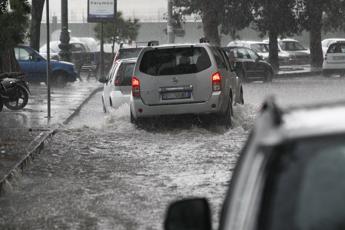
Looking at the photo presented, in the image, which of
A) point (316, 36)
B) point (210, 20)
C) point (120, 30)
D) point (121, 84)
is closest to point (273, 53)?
point (316, 36)

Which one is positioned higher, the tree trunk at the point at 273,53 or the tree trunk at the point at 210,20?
the tree trunk at the point at 210,20

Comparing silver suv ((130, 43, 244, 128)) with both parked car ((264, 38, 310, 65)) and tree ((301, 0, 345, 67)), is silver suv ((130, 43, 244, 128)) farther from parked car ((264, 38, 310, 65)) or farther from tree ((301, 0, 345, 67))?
parked car ((264, 38, 310, 65))

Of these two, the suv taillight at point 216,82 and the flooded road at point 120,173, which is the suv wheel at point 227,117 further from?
the suv taillight at point 216,82

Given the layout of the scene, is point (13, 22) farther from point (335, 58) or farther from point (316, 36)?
point (316, 36)

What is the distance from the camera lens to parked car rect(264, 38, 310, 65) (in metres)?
54.2

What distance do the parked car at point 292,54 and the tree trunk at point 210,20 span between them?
33.8 ft

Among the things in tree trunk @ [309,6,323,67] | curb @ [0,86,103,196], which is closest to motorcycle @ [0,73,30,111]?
curb @ [0,86,103,196]

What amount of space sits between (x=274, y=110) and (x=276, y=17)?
41085 mm

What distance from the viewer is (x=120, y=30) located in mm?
51000

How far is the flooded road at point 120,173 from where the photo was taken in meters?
9.47

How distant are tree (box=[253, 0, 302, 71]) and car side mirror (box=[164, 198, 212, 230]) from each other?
40.5m

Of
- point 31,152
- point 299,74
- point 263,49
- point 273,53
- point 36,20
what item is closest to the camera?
point 31,152

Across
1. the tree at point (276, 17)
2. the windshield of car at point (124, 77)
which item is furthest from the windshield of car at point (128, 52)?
the tree at point (276, 17)

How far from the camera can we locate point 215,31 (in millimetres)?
44250
